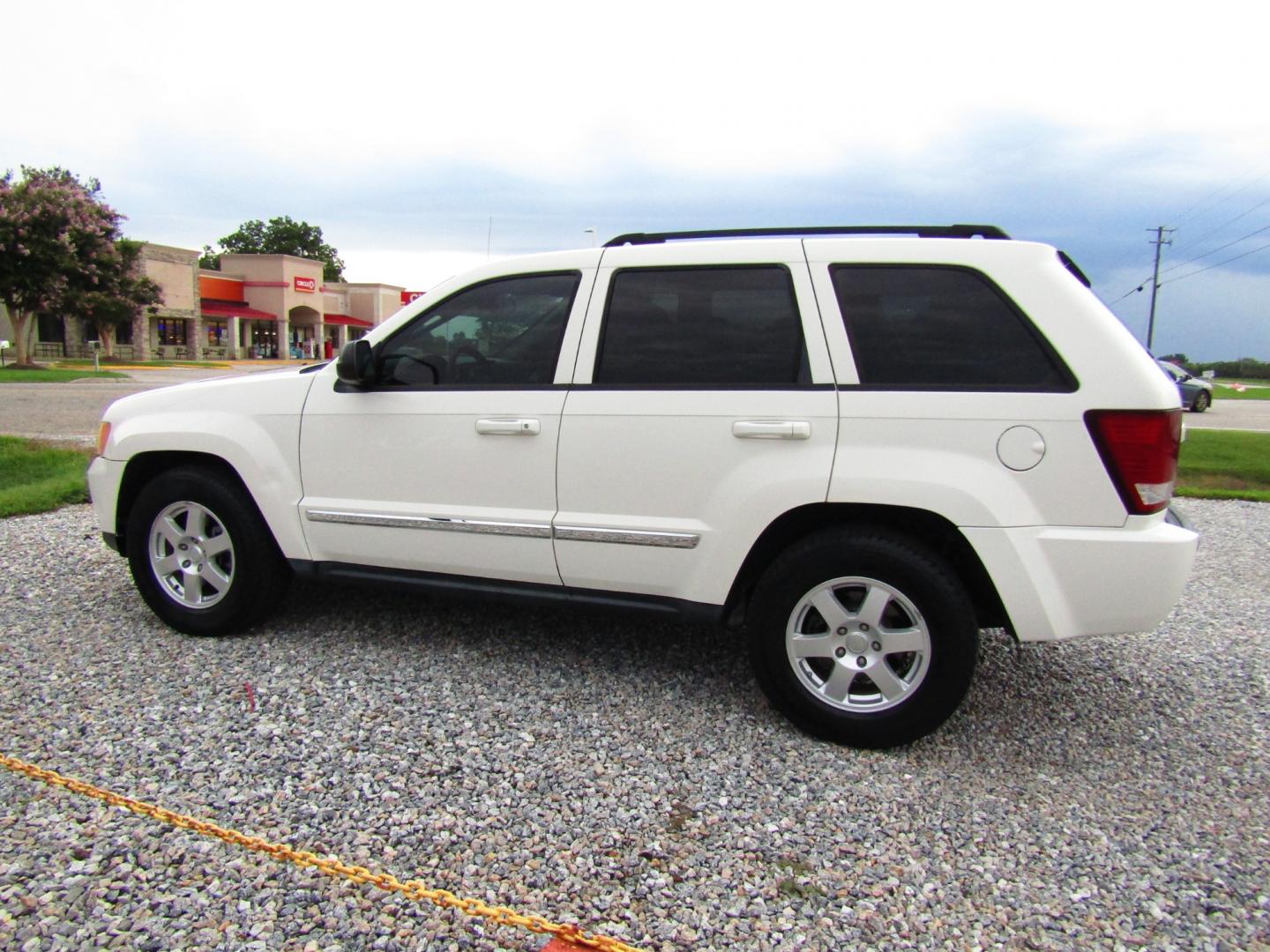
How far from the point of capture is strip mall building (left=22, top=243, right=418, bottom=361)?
46000 mm

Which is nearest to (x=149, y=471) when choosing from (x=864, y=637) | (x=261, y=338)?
(x=864, y=637)

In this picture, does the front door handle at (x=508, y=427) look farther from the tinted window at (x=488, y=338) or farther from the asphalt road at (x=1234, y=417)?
the asphalt road at (x=1234, y=417)

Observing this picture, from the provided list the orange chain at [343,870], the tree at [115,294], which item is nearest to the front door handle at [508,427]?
the orange chain at [343,870]

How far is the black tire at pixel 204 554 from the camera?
13.5 feet

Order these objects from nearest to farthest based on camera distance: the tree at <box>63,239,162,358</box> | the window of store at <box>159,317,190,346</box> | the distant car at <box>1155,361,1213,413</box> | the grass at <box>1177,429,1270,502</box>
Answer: the grass at <box>1177,429,1270,502</box> → the distant car at <box>1155,361,1213,413</box> → the tree at <box>63,239,162,358</box> → the window of store at <box>159,317,190,346</box>

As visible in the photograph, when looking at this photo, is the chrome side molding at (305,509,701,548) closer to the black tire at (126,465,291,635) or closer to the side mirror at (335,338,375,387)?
the black tire at (126,465,291,635)

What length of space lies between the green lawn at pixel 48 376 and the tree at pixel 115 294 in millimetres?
5466

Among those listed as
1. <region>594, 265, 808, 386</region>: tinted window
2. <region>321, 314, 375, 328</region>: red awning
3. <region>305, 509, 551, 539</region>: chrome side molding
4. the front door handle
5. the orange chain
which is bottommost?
the orange chain

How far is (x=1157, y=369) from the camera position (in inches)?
120

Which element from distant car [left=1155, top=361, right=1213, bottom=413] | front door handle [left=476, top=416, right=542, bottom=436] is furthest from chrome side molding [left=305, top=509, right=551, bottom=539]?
distant car [left=1155, top=361, right=1213, bottom=413]

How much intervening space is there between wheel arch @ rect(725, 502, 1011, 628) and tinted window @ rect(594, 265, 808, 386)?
53 centimetres

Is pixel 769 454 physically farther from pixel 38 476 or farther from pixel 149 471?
pixel 38 476

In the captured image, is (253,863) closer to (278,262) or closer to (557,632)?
(557,632)

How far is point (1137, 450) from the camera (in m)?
2.91
